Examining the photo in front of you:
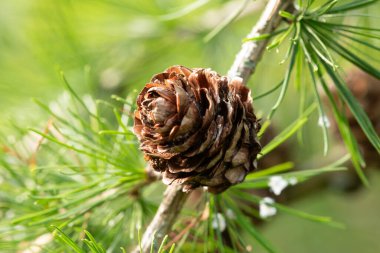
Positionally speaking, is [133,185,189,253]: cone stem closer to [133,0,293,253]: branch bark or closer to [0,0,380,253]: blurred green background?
[133,0,293,253]: branch bark

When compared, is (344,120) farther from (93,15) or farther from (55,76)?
(93,15)

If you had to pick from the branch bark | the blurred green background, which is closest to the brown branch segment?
the branch bark

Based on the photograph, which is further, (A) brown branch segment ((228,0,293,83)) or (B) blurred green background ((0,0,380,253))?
(B) blurred green background ((0,0,380,253))

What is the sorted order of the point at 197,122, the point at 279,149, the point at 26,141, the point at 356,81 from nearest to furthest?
the point at 197,122 < the point at 26,141 < the point at 356,81 < the point at 279,149

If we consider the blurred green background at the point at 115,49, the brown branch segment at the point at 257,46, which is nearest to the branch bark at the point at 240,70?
the brown branch segment at the point at 257,46

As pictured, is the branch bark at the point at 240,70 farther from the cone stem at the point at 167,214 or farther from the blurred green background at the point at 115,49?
the blurred green background at the point at 115,49

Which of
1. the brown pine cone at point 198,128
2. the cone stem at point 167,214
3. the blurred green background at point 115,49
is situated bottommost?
the cone stem at point 167,214

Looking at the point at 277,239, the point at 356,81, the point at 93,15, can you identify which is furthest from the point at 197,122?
the point at 277,239
